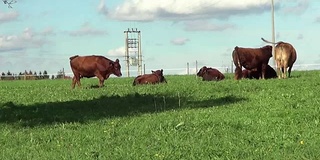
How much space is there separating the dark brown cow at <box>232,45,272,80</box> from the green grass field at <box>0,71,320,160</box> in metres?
8.79

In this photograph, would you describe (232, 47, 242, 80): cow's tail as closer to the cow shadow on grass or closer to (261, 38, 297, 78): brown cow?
(261, 38, 297, 78): brown cow

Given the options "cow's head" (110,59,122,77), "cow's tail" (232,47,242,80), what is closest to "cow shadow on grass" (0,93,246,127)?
"cow's head" (110,59,122,77)

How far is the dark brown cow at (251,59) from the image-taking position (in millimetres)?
28125

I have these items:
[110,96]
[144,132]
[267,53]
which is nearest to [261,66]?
[267,53]

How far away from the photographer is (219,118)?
12367 millimetres

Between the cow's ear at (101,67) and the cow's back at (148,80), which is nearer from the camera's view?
the cow's ear at (101,67)

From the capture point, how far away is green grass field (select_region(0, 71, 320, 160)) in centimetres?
891

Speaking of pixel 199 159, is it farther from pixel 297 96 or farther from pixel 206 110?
pixel 297 96

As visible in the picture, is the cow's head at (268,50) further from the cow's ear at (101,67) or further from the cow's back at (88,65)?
the cow's ear at (101,67)

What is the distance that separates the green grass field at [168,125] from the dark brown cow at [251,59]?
8.79 metres

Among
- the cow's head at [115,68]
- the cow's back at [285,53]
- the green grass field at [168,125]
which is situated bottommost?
the green grass field at [168,125]

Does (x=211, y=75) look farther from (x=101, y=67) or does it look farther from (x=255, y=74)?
(x=101, y=67)

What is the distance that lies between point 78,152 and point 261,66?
67.0 feet

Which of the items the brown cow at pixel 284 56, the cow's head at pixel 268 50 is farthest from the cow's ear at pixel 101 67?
the brown cow at pixel 284 56
